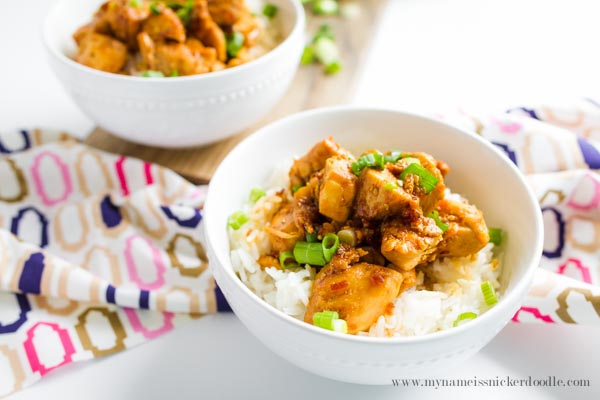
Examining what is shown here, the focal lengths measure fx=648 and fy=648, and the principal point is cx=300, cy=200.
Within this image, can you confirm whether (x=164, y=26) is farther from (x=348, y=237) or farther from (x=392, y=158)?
(x=348, y=237)

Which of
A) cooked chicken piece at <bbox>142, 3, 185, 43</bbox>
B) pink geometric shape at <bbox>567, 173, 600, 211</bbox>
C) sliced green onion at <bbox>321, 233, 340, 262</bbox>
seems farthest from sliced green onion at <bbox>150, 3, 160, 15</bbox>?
pink geometric shape at <bbox>567, 173, 600, 211</bbox>

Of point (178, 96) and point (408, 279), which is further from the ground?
point (178, 96)

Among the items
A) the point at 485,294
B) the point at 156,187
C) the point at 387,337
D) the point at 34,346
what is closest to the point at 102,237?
the point at 156,187

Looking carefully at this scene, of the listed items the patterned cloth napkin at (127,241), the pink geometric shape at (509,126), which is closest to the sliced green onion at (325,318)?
the patterned cloth napkin at (127,241)

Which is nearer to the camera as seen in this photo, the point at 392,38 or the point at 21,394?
the point at 21,394

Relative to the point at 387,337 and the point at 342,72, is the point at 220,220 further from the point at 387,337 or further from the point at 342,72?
the point at 342,72

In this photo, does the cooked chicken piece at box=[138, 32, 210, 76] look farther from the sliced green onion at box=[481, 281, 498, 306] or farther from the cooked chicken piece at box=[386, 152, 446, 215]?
the sliced green onion at box=[481, 281, 498, 306]

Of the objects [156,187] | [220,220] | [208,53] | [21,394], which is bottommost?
[21,394]

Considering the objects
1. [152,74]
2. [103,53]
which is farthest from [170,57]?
[103,53]
